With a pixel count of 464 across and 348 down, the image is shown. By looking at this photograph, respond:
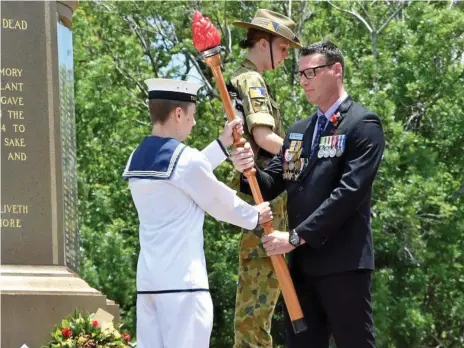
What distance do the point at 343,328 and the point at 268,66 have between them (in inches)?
84.7

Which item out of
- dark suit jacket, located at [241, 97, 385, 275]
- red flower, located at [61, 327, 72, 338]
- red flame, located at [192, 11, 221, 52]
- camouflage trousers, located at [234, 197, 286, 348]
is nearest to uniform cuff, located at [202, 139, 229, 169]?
dark suit jacket, located at [241, 97, 385, 275]

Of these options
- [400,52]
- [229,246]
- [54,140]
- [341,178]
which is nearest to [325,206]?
[341,178]

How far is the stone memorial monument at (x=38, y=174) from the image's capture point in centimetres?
798

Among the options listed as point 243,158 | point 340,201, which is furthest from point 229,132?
point 340,201

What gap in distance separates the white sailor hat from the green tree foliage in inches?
447

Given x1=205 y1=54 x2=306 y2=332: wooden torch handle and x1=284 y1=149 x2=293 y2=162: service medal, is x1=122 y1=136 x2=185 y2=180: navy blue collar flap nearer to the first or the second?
x1=205 y1=54 x2=306 y2=332: wooden torch handle

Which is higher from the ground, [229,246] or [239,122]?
[239,122]

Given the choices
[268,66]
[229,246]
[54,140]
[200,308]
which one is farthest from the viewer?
[229,246]

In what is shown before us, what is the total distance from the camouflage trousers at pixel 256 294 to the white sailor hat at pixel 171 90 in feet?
4.40

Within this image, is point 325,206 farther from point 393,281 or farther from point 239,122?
point 393,281

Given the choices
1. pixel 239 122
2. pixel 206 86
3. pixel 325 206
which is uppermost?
pixel 206 86

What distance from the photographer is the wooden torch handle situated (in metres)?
5.76

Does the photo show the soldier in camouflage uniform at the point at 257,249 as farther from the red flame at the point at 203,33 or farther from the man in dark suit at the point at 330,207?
the red flame at the point at 203,33

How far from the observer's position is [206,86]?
20625mm
